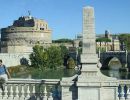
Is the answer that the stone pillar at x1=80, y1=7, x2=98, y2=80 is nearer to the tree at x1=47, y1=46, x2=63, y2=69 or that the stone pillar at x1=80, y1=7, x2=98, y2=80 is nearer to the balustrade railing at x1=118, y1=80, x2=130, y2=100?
the balustrade railing at x1=118, y1=80, x2=130, y2=100

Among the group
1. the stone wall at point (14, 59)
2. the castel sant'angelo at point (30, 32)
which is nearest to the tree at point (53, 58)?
the stone wall at point (14, 59)

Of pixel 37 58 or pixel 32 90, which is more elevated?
pixel 32 90

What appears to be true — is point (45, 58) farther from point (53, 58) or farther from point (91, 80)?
point (91, 80)

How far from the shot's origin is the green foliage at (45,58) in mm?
52572

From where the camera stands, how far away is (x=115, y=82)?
844cm

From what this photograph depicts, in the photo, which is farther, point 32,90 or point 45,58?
point 45,58

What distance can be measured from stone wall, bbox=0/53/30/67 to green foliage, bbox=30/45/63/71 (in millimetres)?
893

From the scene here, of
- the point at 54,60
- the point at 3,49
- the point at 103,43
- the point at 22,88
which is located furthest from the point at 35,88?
the point at 103,43

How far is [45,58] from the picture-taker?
5294 centimetres

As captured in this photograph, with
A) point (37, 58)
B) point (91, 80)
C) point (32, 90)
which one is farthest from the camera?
point (37, 58)

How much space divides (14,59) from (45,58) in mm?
5108

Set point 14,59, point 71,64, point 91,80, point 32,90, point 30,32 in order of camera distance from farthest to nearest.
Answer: point 30,32, point 71,64, point 14,59, point 32,90, point 91,80

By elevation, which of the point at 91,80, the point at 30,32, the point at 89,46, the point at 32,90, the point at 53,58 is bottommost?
the point at 53,58

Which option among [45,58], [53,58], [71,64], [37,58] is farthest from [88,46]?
[71,64]
